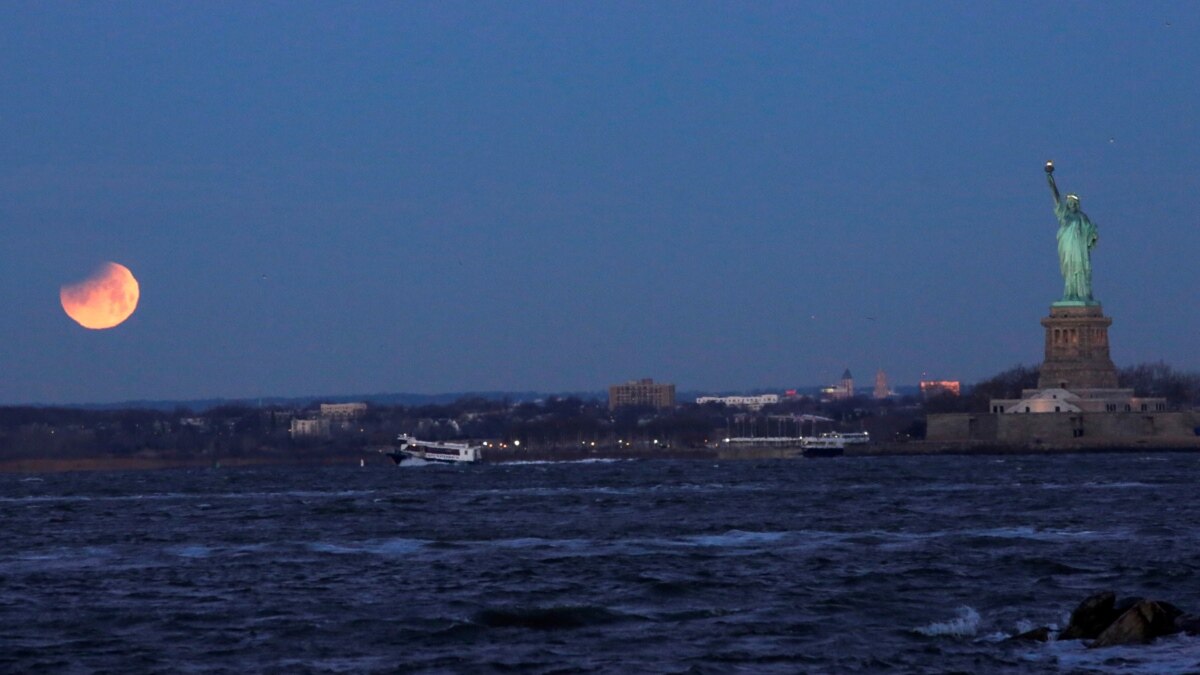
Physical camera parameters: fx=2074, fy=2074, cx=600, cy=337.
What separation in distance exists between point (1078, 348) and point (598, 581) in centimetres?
7893

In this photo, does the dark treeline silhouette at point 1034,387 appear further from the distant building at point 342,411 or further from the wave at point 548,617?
the wave at point 548,617

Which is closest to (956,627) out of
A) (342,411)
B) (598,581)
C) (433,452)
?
(598,581)

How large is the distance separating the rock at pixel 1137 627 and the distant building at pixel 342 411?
14850 centimetres

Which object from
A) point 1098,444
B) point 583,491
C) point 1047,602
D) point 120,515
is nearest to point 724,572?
point 1047,602

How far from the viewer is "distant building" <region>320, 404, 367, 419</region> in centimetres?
17125

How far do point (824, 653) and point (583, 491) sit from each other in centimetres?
4294

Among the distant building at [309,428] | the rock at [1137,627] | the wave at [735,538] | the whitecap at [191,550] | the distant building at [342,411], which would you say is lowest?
the rock at [1137,627]

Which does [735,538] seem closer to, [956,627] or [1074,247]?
[956,627]

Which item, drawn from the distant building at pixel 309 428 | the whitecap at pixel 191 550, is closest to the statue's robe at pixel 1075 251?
the distant building at pixel 309 428

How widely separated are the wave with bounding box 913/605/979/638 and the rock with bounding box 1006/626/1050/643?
26.2 inches

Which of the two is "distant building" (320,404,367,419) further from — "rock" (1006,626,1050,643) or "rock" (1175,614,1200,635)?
"rock" (1175,614,1200,635)

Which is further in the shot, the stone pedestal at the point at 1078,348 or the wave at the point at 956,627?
the stone pedestal at the point at 1078,348

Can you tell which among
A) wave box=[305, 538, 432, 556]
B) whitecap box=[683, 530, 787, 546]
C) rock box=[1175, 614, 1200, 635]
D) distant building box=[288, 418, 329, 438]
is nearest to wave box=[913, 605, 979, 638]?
rock box=[1175, 614, 1200, 635]

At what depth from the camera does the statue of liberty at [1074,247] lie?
4176 inches
